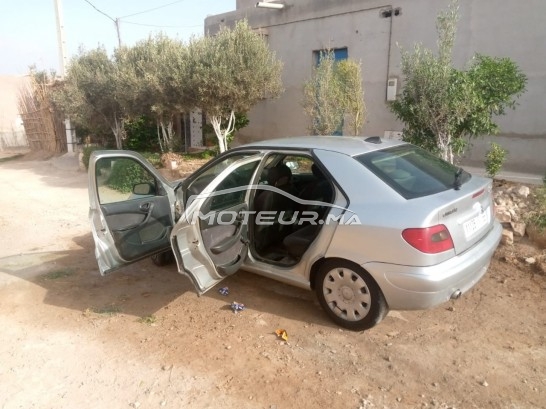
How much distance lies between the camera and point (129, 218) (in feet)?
13.4

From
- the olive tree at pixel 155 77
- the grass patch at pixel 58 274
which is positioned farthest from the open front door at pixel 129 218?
the olive tree at pixel 155 77

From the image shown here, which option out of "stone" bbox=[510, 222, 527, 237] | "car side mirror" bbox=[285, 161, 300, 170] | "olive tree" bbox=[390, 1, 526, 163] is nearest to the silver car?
"car side mirror" bbox=[285, 161, 300, 170]

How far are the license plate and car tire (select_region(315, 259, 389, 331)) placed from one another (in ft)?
2.62

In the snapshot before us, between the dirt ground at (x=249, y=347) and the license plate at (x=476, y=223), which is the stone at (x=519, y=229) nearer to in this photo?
the dirt ground at (x=249, y=347)

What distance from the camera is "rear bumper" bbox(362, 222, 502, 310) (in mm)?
2814

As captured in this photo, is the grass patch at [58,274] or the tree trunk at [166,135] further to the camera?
the tree trunk at [166,135]

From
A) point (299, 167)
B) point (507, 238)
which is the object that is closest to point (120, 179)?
point (299, 167)

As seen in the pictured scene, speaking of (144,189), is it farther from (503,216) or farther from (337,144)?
(503,216)

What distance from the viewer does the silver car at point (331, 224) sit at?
9.49 feet

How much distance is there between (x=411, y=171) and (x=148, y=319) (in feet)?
8.41

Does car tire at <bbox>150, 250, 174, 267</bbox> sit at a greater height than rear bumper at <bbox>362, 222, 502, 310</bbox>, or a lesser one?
lesser

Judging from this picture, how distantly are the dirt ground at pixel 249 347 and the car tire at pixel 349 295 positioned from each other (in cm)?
13

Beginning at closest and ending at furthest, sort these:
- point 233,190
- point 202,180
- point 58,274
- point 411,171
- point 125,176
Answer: point 411,171, point 233,190, point 202,180, point 58,274, point 125,176

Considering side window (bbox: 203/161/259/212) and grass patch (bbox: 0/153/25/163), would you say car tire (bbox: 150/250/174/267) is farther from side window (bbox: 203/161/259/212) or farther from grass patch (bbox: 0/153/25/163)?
grass patch (bbox: 0/153/25/163)
